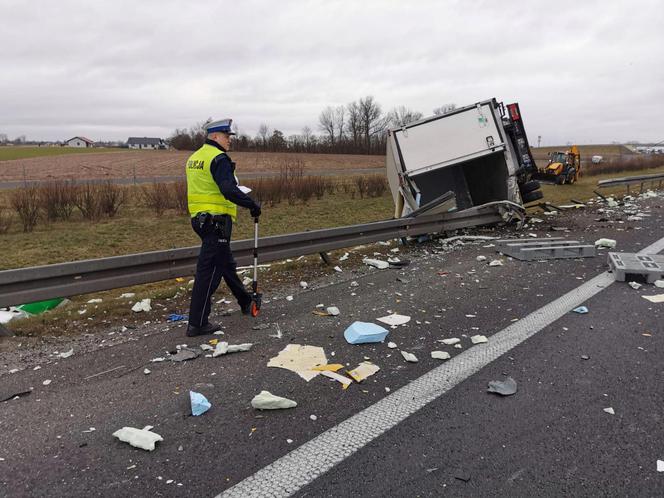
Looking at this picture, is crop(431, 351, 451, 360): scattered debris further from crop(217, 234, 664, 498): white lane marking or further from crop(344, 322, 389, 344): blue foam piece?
→ crop(344, 322, 389, 344): blue foam piece

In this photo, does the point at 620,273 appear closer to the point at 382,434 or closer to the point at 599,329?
the point at 599,329

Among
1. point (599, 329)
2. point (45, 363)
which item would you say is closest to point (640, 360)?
point (599, 329)

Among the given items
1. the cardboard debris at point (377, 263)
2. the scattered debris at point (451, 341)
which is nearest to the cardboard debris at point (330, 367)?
the scattered debris at point (451, 341)

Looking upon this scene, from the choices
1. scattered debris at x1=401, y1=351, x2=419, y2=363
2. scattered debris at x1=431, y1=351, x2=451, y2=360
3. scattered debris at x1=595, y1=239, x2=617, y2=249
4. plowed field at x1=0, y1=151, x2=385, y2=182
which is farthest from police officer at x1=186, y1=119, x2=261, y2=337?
plowed field at x1=0, y1=151, x2=385, y2=182

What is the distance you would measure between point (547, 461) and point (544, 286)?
347 centimetres

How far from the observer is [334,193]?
20812mm

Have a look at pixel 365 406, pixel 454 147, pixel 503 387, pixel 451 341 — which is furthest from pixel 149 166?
pixel 503 387

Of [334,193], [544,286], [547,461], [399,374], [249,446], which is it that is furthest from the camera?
[334,193]

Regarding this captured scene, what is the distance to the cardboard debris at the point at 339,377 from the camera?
3236 millimetres

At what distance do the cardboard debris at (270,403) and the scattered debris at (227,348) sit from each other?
0.87m

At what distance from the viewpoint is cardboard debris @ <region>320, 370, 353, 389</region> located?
3.24m

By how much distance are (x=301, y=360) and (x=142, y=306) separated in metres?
2.29

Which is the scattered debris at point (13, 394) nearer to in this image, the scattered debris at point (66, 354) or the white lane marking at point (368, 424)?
the scattered debris at point (66, 354)

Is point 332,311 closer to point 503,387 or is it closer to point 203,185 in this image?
point 203,185
